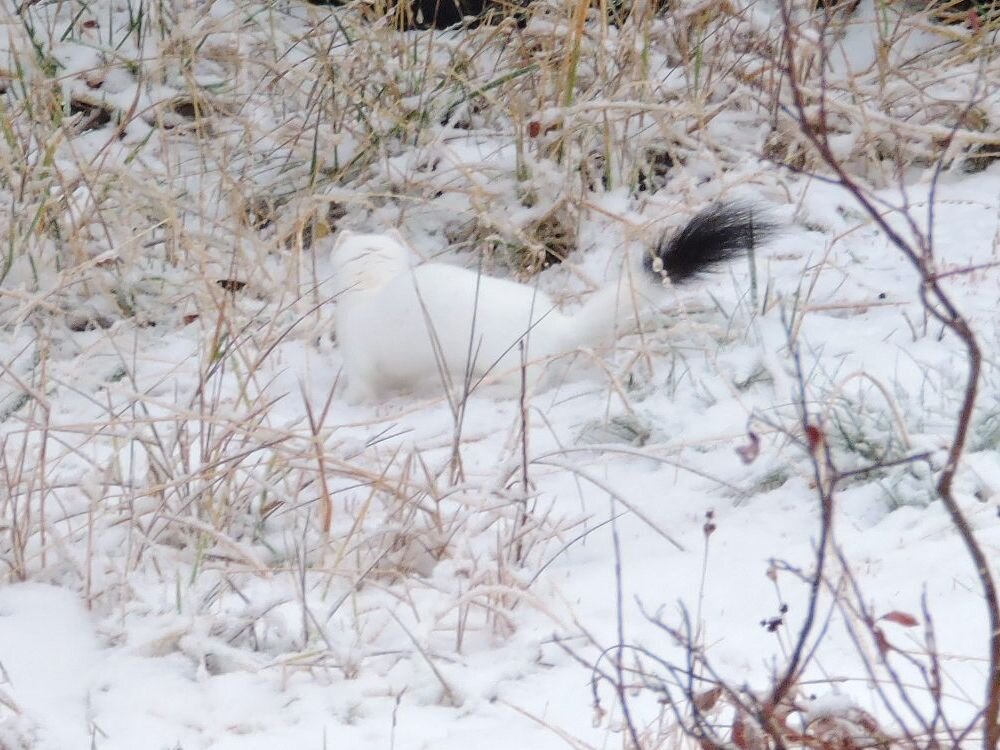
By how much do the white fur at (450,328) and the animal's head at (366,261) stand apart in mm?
69

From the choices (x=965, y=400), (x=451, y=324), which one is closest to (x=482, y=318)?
(x=451, y=324)

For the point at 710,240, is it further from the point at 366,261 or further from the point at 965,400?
the point at 965,400

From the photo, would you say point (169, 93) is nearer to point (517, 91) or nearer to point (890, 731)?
point (517, 91)

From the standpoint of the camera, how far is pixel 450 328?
106 inches

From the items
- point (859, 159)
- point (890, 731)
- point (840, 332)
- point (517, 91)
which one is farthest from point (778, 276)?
point (890, 731)

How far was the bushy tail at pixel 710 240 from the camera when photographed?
2607 millimetres

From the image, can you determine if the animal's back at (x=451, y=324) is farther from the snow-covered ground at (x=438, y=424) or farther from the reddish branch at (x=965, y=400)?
the reddish branch at (x=965, y=400)

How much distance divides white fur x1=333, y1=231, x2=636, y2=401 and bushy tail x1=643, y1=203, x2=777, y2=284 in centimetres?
13

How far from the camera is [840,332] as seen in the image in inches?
109

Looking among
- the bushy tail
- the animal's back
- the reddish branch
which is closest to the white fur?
the animal's back

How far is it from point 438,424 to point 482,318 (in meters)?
0.23

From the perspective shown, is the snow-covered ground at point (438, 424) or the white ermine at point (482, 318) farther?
the white ermine at point (482, 318)

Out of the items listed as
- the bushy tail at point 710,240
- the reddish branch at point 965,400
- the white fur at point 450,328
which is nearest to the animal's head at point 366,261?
the white fur at point 450,328

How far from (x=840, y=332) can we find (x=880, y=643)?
1829mm
